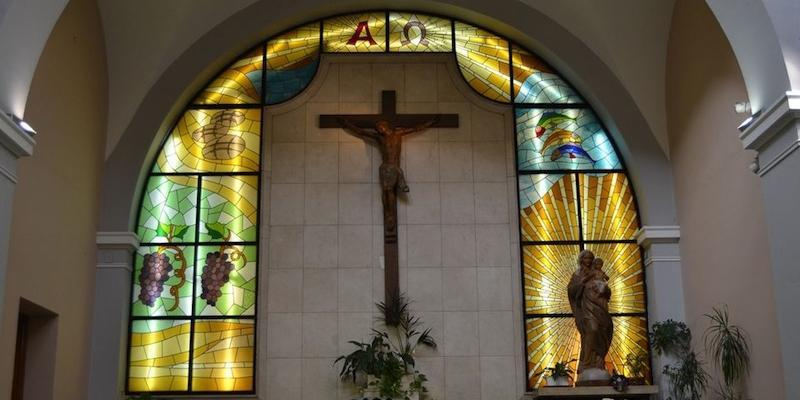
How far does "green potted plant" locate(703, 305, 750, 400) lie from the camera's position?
28.6 feet

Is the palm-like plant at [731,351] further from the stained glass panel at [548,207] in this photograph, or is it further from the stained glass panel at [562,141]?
the stained glass panel at [562,141]

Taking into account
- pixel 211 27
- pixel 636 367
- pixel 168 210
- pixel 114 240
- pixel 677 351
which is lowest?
pixel 636 367

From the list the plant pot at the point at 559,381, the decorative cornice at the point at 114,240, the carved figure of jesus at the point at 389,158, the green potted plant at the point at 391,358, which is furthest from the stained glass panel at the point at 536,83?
the decorative cornice at the point at 114,240

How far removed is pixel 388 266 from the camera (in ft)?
34.8

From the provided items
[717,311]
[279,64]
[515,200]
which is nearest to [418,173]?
[515,200]

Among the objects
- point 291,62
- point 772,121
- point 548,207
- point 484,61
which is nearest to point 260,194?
point 291,62

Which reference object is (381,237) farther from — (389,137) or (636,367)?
(636,367)

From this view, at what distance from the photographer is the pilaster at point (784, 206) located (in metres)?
7.09

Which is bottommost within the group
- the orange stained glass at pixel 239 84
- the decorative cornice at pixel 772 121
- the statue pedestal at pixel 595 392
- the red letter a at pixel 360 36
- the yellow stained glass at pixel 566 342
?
the statue pedestal at pixel 595 392

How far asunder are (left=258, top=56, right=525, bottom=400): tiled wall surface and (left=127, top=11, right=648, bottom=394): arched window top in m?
0.19

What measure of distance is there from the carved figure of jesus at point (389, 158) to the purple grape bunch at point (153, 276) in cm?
226

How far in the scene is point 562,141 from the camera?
11258mm

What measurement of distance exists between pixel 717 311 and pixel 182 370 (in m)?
5.08

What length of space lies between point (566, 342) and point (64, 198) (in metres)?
5.01
